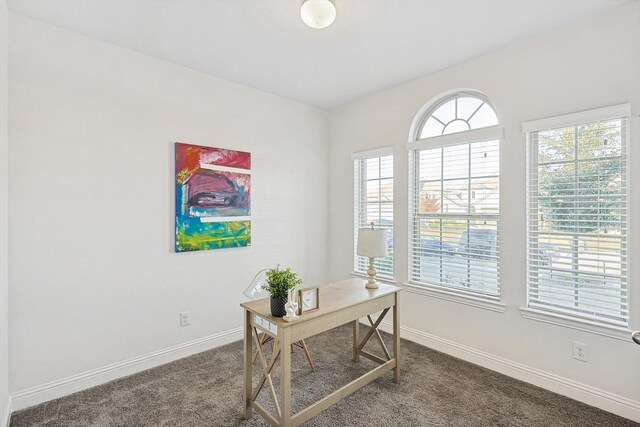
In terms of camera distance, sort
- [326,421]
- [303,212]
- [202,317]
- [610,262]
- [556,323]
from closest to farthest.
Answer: [326,421], [610,262], [556,323], [202,317], [303,212]

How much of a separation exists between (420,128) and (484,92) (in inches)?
27.7

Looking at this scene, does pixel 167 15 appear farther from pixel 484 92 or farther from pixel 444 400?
pixel 444 400

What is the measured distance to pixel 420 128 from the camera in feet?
11.1

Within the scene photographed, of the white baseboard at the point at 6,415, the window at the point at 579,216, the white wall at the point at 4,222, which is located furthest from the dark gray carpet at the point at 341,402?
the window at the point at 579,216

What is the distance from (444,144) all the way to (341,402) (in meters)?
2.43

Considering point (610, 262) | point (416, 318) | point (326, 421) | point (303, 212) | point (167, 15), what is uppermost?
point (167, 15)

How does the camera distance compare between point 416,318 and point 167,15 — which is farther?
point 416,318

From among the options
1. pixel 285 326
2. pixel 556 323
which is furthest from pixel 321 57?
pixel 556 323

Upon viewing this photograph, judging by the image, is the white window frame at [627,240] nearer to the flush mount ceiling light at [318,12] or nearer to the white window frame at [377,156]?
the white window frame at [377,156]

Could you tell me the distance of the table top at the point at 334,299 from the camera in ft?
6.34

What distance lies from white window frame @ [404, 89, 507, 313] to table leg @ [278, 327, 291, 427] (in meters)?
1.87

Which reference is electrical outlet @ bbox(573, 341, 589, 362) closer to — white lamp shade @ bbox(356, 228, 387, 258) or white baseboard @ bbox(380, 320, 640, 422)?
white baseboard @ bbox(380, 320, 640, 422)

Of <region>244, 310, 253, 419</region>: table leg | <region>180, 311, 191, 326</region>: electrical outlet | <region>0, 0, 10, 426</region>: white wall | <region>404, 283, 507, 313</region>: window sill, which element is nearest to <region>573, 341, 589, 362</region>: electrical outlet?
<region>404, 283, 507, 313</region>: window sill

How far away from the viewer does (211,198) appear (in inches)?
121
